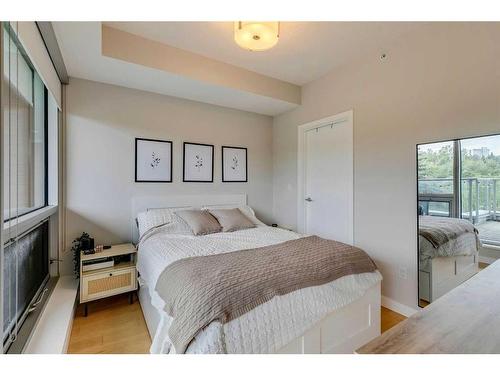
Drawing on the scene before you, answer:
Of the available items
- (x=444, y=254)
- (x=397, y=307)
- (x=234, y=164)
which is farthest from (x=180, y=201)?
(x=444, y=254)

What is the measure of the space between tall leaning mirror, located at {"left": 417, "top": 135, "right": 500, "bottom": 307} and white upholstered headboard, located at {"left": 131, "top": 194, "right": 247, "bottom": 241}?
2.22 meters

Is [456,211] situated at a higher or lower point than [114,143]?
lower

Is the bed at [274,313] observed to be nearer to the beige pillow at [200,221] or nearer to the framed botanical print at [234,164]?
the beige pillow at [200,221]

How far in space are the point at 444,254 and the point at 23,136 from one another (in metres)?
3.41

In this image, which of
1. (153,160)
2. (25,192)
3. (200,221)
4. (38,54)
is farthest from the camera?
(153,160)

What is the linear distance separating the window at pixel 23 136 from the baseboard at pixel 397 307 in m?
3.06

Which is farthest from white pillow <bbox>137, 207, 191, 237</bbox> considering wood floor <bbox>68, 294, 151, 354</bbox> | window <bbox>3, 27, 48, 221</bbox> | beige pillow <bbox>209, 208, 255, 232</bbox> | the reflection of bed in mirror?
the reflection of bed in mirror

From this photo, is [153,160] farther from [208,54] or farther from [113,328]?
[113,328]

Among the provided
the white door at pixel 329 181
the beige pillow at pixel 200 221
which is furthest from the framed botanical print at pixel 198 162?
the white door at pixel 329 181

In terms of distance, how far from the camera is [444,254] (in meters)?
2.06

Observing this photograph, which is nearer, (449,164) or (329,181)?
(449,164)

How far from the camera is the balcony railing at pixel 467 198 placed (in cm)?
175

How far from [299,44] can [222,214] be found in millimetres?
1957
